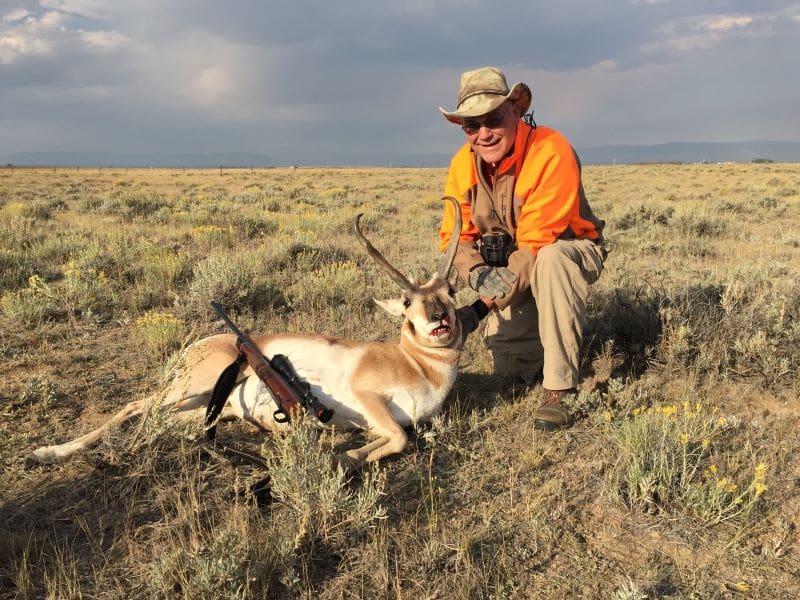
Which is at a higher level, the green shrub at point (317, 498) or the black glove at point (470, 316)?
the black glove at point (470, 316)

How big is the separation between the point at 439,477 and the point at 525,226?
7.14ft

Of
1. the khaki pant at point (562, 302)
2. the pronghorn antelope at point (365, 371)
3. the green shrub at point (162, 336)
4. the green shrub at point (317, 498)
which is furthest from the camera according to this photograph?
the green shrub at point (162, 336)

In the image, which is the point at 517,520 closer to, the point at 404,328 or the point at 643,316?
the point at 404,328

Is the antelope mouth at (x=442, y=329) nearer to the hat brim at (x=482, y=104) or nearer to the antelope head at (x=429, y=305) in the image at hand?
the antelope head at (x=429, y=305)

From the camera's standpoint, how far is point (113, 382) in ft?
15.7

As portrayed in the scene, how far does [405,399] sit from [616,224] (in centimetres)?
1182

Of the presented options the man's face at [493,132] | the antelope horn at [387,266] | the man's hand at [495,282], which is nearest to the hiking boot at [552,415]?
the man's hand at [495,282]

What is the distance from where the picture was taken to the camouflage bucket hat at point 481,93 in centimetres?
427

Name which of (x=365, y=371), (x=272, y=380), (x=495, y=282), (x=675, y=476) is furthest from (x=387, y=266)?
(x=675, y=476)

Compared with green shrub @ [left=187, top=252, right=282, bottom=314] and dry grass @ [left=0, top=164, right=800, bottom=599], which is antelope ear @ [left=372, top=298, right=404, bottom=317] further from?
green shrub @ [left=187, top=252, right=282, bottom=314]

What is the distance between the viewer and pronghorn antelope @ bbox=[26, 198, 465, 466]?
3.78m

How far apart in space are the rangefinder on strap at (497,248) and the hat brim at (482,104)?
1036mm

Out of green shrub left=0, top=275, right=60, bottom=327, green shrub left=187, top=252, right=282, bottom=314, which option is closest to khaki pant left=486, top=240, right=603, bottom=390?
green shrub left=187, top=252, right=282, bottom=314

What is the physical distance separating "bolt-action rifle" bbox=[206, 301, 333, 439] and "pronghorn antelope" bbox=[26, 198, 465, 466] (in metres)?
0.17
